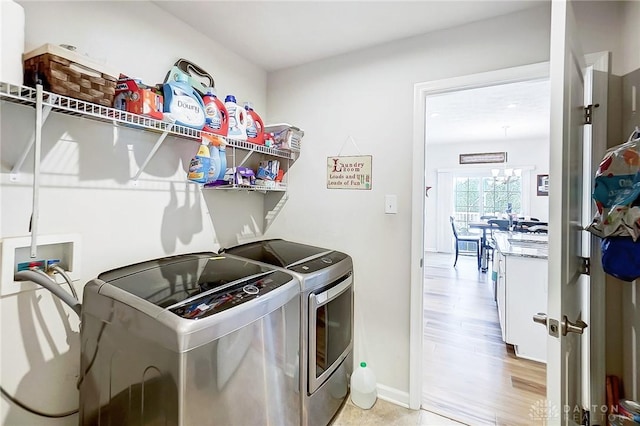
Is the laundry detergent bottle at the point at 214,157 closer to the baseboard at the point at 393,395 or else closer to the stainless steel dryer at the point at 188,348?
the stainless steel dryer at the point at 188,348

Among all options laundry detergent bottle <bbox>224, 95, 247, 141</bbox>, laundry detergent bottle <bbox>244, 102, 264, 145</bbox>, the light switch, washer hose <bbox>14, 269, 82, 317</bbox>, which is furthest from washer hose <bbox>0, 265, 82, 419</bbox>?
the light switch

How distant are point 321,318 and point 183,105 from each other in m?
1.30

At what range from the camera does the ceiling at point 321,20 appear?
154cm

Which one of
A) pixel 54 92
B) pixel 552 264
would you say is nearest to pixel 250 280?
pixel 54 92

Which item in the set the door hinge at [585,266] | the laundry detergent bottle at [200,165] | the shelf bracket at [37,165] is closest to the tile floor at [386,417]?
the door hinge at [585,266]

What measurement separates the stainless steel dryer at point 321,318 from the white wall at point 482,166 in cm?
550

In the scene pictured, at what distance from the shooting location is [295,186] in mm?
2262

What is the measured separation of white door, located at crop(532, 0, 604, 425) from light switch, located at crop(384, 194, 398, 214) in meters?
0.89

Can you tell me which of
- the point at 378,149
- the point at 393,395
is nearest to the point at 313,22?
the point at 378,149

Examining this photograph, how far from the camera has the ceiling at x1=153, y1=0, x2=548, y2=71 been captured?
Answer: 60.5 inches

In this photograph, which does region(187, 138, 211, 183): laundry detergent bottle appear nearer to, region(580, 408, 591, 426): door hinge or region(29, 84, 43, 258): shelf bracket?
region(29, 84, 43, 258): shelf bracket

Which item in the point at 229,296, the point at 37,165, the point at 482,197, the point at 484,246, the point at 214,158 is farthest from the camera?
the point at 482,197

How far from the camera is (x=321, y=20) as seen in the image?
1669mm

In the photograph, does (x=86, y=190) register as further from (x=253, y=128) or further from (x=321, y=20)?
(x=321, y=20)
